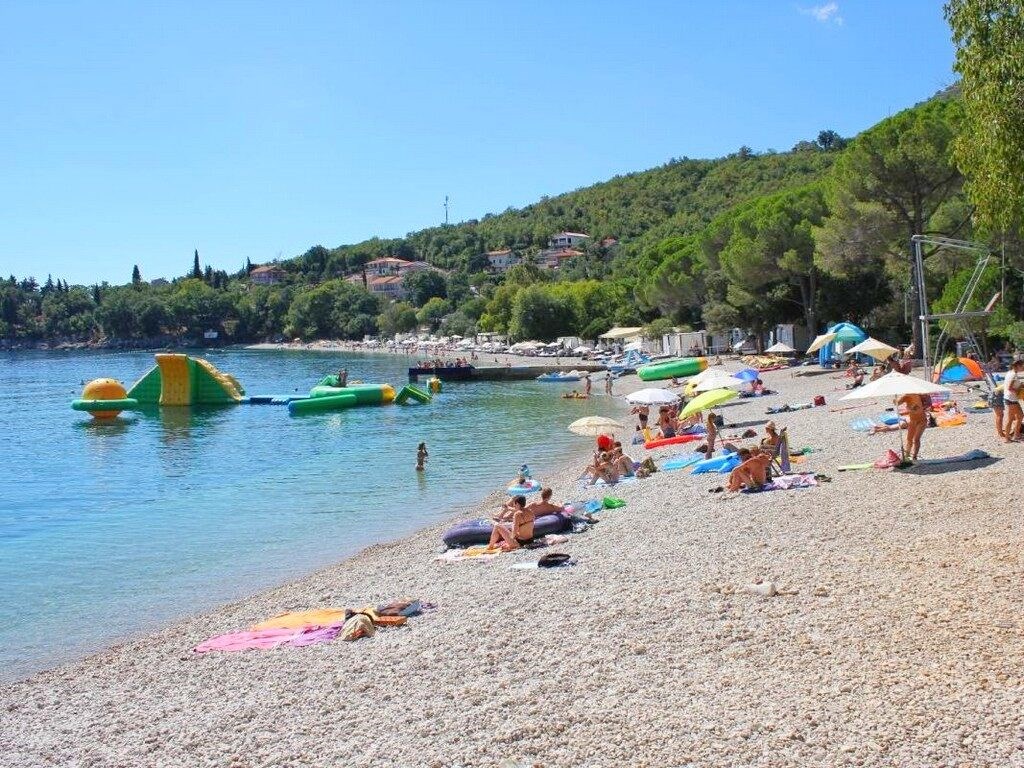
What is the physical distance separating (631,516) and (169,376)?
1432 inches

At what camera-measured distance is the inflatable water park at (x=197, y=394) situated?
42062mm

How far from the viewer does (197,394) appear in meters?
45.6

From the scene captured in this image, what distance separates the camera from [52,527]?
19.1 metres

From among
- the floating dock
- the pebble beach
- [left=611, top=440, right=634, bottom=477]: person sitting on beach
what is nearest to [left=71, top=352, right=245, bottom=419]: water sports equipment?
the floating dock

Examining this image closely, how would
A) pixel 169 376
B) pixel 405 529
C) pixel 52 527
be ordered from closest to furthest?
pixel 405 529
pixel 52 527
pixel 169 376

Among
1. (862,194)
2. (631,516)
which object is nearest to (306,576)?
(631,516)

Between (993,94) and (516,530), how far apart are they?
764 cm

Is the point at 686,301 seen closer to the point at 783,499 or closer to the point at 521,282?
the point at 521,282

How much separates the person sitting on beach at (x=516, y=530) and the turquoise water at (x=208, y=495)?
3484 millimetres

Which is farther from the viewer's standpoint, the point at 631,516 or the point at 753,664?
the point at 631,516

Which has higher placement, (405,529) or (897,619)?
(897,619)

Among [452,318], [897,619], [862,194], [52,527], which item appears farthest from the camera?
[452,318]

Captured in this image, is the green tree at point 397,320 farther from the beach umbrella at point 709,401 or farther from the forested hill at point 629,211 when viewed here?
the beach umbrella at point 709,401

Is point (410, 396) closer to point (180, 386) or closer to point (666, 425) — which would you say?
point (180, 386)
